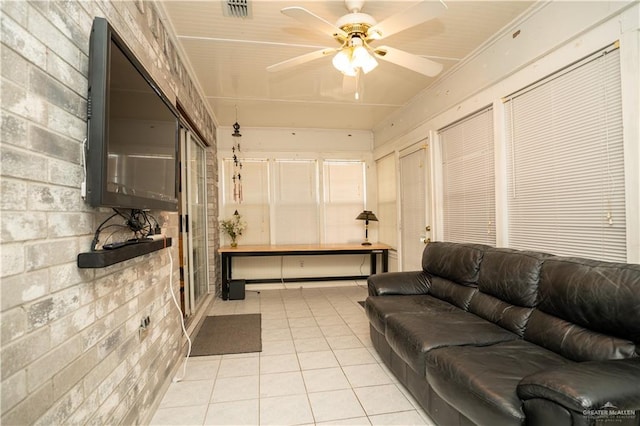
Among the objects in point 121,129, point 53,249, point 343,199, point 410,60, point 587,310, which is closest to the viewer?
point 53,249

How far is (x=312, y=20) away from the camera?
184cm

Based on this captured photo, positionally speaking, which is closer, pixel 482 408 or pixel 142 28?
pixel 482 408

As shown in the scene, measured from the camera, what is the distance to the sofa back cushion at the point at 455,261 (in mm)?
2445

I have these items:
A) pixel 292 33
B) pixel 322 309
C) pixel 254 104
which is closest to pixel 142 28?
pixel 292 33

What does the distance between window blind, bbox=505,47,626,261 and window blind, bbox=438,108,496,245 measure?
235 mm

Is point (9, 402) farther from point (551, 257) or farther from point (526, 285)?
point (551, 257)

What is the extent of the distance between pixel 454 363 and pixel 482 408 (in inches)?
9.7

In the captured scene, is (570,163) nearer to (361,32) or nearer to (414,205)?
(361,32)

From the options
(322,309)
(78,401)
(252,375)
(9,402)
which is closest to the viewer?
(9,402)

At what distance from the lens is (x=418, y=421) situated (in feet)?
5.95

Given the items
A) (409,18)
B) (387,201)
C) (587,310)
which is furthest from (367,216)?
(587,310)

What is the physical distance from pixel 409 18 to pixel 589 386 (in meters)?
1.94

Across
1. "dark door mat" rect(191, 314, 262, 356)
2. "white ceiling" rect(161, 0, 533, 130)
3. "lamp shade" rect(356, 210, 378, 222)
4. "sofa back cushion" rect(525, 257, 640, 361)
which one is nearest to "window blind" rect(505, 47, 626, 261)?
"sofa back cushion" rect(525, 257, 640, 361)

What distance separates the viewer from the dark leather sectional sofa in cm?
108
